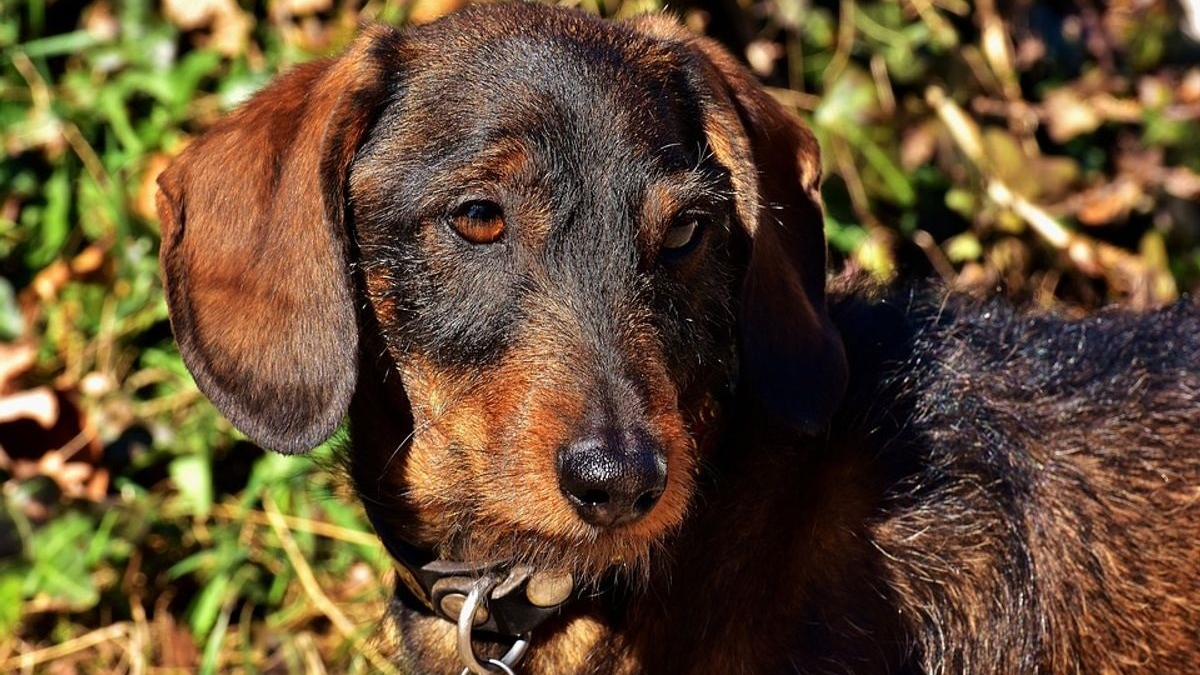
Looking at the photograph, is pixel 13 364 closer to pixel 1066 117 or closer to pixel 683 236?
pixel 683 236

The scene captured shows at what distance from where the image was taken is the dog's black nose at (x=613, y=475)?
8.72 ft

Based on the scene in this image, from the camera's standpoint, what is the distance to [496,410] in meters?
Result: 2.91

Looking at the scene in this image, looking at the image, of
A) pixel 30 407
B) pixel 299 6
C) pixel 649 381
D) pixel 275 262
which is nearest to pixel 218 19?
pixel 299 6

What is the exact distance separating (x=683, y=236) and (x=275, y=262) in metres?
0.82

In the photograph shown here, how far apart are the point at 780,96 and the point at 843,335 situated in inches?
103

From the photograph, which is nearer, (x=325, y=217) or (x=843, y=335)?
(x=325, y=217)

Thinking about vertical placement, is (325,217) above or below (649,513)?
above

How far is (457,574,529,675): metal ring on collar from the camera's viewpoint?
3.00 meters

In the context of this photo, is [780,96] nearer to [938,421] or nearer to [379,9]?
[379,9]

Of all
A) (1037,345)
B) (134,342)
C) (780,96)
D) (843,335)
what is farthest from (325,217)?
(780,96)

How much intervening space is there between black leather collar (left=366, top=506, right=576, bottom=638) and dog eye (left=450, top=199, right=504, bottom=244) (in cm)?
66

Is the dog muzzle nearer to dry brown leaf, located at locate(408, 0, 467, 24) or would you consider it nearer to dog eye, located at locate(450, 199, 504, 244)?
dog eye, located at locate(450, 199, 504, 244)

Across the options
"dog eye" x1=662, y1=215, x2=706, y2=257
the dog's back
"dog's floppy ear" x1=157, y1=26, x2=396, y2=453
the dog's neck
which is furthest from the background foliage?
"dog eye" x1=662, y1=215, x2=706, y2=257

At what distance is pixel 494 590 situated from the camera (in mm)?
3080
